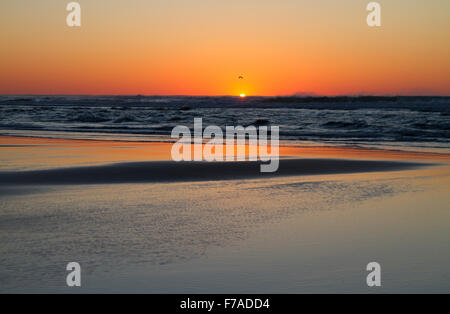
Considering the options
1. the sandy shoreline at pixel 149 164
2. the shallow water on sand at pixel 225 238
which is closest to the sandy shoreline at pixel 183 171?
the sandy shoreline at pixel 149 164

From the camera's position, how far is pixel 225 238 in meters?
6.53

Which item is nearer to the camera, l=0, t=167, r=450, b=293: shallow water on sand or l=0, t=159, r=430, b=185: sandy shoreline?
l=0, t=167, r=450, b=293: shallow water on sand

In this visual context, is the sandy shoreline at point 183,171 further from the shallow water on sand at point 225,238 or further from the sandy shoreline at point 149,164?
the shallow water on sand at point 225,238

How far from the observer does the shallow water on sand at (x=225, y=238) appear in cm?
511

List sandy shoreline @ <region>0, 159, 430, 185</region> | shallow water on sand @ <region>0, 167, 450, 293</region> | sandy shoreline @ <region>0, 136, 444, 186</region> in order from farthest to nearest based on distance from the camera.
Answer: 1. sandy shoreline @ <region>0, 136, 444, 186</region>
2. sandy shoreline @ <region>0, 159, 430, 185</region>
3. shallow water on sand @ <region>0, 167, 450, 293</region>

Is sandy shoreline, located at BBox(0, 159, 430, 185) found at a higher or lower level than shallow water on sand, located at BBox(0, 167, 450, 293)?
higher

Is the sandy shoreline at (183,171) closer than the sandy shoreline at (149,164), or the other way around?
the sandy shoreline at (183,171)

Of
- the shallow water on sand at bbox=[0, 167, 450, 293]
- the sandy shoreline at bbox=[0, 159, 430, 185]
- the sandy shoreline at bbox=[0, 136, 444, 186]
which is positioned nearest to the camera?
the shallow water on sand at bbox=[0, 167, 450, 293]

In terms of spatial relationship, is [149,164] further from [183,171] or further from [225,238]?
[225,238]

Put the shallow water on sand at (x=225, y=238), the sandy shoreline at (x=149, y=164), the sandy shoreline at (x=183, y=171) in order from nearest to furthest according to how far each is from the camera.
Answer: the shallow water on sand at (x=225, y=238) < the sandy shoreline at (x=183, y=171) < the sandy shoreline at (x=149, y=164)

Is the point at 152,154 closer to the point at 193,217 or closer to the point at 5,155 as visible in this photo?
the point at 5,155

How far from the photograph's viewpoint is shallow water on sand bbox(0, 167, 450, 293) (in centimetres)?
511

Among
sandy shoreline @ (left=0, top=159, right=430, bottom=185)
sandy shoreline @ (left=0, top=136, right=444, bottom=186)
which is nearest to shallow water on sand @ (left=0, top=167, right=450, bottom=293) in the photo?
sandy shoreline @ (left=0, top=159, right=430, bottom=185)

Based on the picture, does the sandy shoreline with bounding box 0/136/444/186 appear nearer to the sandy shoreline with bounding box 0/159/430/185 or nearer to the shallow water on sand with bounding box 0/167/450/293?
the sandy shoreline with bounding box 0/159/430/185
